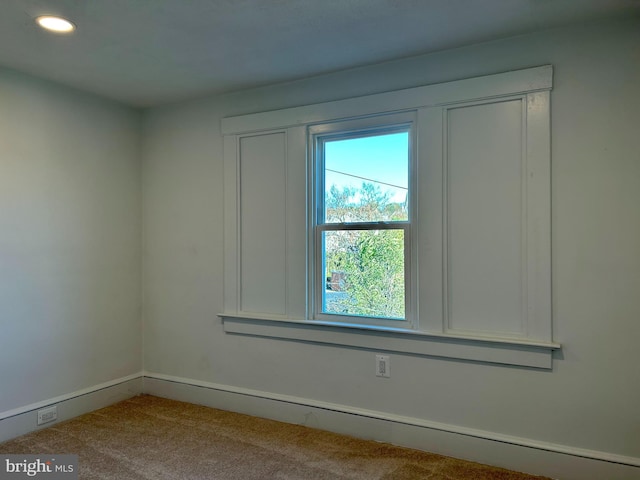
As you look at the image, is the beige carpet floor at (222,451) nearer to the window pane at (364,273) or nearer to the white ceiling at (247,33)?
the window pane at (364,273)

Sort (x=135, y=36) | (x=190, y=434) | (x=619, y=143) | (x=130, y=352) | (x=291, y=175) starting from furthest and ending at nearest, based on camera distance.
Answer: (x=130, y=352), (x=291, y=175), (x=190, y=434), (x=135, y=36), (x=619, y=143)

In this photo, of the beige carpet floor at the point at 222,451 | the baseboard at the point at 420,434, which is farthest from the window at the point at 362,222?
the beige carpet floor at the point at 222,451

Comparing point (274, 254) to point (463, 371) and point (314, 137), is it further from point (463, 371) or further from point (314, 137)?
point (463, 371)

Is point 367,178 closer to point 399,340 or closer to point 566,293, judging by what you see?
point 399,340

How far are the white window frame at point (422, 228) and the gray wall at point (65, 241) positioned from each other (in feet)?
3.00

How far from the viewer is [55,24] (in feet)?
7.33

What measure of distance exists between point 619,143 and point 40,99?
349cm

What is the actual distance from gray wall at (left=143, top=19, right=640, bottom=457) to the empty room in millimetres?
11

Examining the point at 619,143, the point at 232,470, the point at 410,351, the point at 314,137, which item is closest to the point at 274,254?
the point at 314,137

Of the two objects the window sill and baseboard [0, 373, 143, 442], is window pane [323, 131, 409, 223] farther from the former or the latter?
baseboard [0, 373, 143, 442]

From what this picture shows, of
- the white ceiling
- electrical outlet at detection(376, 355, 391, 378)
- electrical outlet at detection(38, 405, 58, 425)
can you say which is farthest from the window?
electrical outlet at detection(38, 405, 58, 425)

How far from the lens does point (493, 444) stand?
2461mm

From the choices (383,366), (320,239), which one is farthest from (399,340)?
(320,239)

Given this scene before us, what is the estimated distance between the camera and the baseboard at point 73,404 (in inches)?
110
